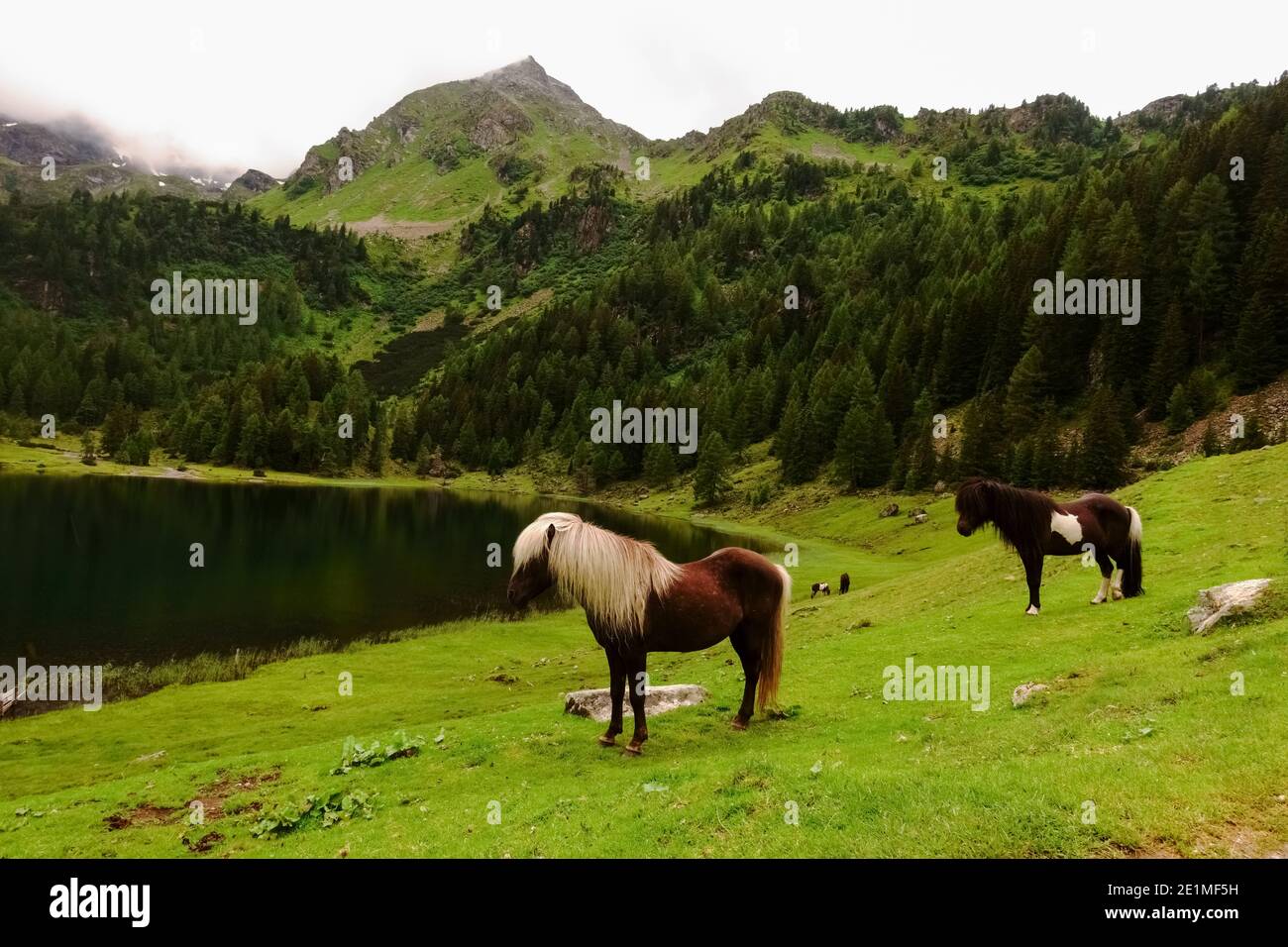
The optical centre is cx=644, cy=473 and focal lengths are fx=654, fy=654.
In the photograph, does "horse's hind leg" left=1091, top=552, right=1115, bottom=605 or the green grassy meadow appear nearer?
Result: the green grassy meadow

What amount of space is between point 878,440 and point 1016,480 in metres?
26.3

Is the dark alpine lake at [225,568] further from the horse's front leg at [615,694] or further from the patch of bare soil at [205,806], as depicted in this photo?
the horse's front leg at [615,694]

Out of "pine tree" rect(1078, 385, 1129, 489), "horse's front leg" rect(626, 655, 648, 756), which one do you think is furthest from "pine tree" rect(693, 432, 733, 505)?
"horse's front leg" rect(626, 655, 648, 756)

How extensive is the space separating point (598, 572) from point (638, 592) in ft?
2.91

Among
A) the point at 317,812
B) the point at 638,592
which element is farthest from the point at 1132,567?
the point at 317,812

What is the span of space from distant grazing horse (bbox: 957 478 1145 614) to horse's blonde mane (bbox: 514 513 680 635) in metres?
12.2

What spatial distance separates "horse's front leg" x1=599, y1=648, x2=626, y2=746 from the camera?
43.2 ft

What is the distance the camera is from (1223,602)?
599 inches

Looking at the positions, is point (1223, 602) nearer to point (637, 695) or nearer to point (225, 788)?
point (637, 695)

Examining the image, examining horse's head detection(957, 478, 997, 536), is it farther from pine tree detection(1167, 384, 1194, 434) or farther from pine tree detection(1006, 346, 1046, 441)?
pine tree detection(1006, 346, 1046, 441)

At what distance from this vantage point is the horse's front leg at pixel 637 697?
13.1 m

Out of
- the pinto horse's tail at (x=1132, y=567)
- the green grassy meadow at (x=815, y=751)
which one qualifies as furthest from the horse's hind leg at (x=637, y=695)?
the pinto horse's tail at (x=1132, y=567)

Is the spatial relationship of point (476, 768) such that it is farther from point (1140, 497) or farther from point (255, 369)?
point (255, 369)

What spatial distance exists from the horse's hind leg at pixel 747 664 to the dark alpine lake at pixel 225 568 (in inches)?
1285
